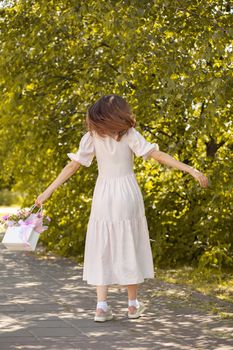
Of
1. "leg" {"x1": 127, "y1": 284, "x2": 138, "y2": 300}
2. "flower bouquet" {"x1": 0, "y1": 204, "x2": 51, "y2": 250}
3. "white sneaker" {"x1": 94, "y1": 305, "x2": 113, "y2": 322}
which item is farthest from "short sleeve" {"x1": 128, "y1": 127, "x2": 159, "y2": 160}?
"white sneaker" {"x1": 94, "y1": 305, "x2": 113, "y2": 322}

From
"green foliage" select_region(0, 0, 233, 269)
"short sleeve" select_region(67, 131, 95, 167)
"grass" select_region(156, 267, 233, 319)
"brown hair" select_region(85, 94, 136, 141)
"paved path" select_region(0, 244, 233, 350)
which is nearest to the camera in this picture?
"paved path" select_region(0, 244, 233, 350)

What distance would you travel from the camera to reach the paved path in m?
6.05

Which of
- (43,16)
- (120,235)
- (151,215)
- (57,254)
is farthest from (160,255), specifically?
(120,235)

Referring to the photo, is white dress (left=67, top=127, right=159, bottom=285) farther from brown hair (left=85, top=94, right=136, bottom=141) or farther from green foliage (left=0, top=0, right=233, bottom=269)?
green foliage (left=0, top=0, right=233, bottom=269)

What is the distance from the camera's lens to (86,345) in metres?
5.96

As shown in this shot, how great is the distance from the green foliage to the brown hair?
4.95 ft

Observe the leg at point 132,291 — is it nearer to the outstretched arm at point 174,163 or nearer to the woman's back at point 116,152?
the woman's back at point 116,152

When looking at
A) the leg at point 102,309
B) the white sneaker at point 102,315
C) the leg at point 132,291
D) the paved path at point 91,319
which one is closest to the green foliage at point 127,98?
the paved path at point 91,319

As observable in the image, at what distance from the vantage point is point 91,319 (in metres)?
6.99

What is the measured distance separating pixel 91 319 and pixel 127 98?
337cm

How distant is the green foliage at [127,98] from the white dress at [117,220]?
152cm

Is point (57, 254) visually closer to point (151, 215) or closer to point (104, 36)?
point (151, 215)

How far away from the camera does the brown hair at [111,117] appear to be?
672 cm

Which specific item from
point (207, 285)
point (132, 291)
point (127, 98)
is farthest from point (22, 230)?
point (127, 98)
